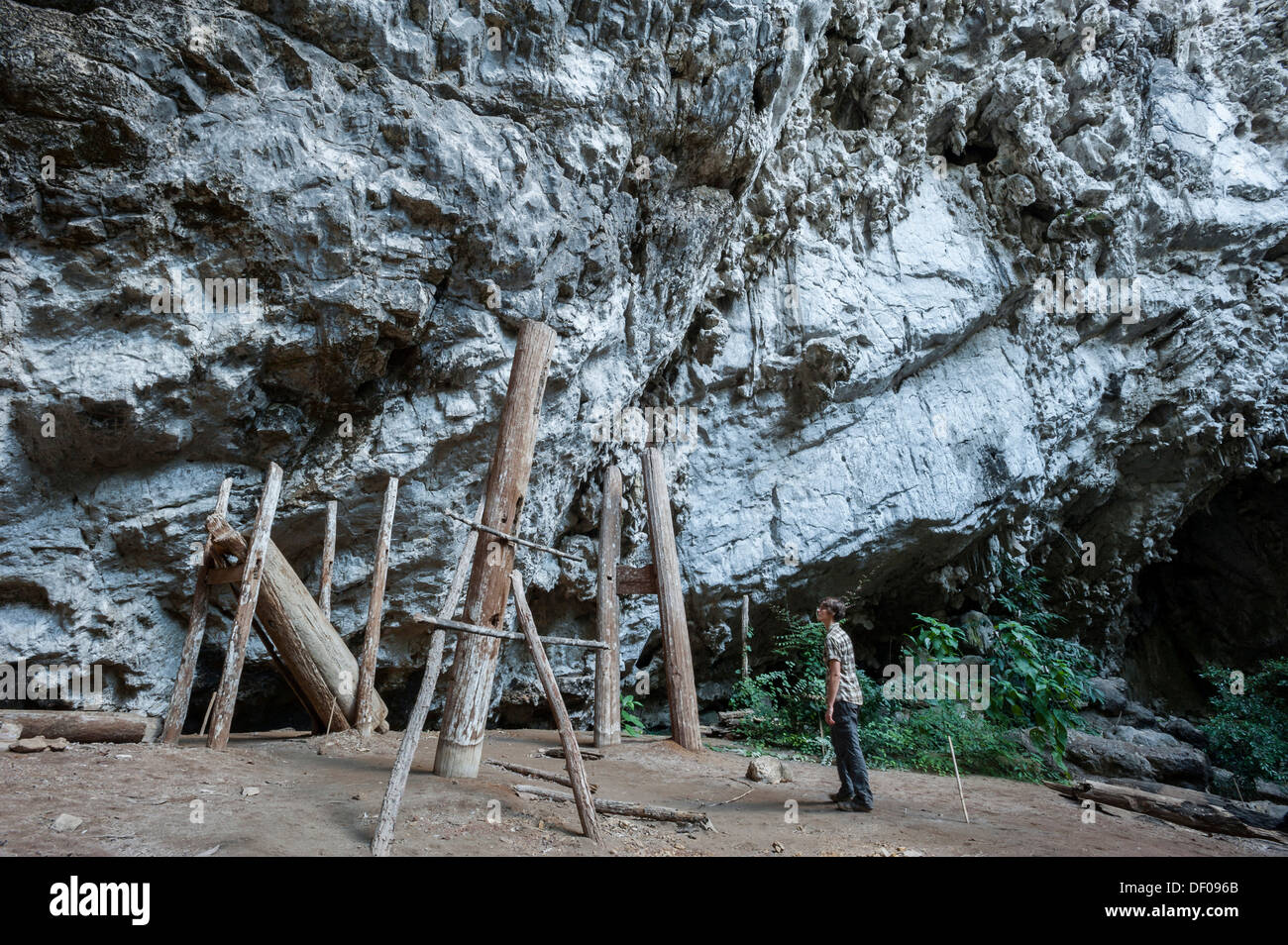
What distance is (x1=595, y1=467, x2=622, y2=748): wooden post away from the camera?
8.72 meters

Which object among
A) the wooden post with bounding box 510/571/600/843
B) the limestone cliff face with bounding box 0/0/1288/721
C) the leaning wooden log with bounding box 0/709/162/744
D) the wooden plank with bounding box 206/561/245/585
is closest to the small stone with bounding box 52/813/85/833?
the wooden post with bounding box 510/571/600/843

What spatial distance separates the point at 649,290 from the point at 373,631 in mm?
6267

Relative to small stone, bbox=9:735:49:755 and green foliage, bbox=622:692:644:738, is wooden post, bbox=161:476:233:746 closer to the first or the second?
small stone, bbox=9:735:49:755

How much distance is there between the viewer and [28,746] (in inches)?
204

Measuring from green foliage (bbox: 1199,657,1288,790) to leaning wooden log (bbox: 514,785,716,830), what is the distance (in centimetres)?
1105

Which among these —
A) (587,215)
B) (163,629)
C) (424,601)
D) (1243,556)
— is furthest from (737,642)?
(1243,556)

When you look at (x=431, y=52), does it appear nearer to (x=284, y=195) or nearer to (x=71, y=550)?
(x=284, y=195)

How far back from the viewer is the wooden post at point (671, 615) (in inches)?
346

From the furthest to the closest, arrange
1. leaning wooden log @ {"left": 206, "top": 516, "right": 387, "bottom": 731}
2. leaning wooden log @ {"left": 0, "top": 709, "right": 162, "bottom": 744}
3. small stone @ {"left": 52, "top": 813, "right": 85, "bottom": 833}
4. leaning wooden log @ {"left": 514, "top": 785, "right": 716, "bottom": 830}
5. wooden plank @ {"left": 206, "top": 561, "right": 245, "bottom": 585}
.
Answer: leaning wooden log @ {"left": 206, "top": 516, "right": 387, "bottom": 731}, wooden plank @ {"left": 206, "top": 561, "right": 245, "bottom": 585}, leaning wooden log @ {"left": 0, "top": 709, "right": 162, "bottom": 744}, leaning wooden log @ {"left": 514, "top": 785, "right": 716, "bottom": 830}, small stone @ {"left": 52, "top": 813, "right": 85, "bottom": 833}

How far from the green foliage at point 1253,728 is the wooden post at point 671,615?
9203mm

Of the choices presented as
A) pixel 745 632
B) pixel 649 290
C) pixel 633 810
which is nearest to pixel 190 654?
pixel 633 810

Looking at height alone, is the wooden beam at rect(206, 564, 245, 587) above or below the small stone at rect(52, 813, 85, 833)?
above

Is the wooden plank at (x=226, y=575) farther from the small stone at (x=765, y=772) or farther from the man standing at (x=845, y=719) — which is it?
the man standing at (x=845, y=719)

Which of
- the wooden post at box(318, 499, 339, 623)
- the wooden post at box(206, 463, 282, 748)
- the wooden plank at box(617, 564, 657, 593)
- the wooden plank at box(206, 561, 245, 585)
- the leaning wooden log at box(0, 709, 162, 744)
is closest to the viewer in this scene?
the leaning wooden log at box(0, 709, 162, 744)
